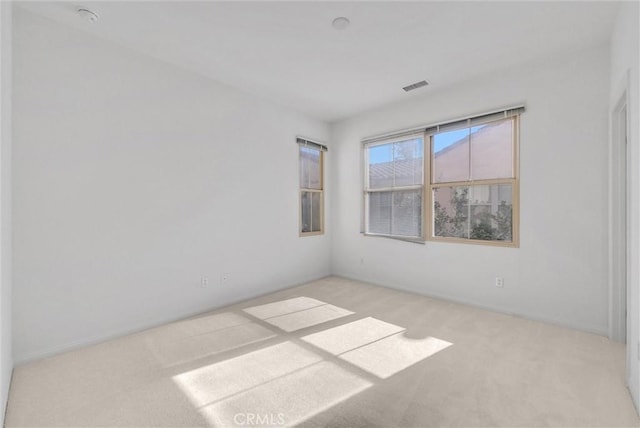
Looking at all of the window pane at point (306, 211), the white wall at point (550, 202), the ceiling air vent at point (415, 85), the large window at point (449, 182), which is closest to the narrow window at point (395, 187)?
the large window at point (449, 182)

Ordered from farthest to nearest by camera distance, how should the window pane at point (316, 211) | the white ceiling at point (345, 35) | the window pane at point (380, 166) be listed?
the window pane at point (316, 211) → the window pane at point (380, 166) → the white ceiling at point (345, 35)

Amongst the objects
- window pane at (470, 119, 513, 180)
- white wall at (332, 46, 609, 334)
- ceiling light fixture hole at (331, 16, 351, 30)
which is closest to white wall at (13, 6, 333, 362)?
ceiling light fixture hole at (331, 16, 351, 30)

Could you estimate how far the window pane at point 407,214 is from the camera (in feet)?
13.5

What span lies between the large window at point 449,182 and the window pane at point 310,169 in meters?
0.89

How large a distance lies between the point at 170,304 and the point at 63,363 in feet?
3.12

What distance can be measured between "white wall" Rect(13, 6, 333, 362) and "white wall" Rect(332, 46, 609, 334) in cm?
268

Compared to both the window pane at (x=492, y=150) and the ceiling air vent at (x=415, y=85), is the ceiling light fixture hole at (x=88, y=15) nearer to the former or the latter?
the ceiling air vent at (x=415, y=85)

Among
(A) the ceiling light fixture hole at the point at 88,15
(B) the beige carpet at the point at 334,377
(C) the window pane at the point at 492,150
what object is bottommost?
(B) the beige carpet at the point at 334,377

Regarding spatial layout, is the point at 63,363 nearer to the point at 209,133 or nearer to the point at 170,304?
the point at 170,304

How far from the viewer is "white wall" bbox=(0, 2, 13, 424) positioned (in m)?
1.73

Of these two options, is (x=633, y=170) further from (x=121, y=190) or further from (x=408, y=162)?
(x=121, y=190)

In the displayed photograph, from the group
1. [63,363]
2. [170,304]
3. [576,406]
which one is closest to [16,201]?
[63,363]

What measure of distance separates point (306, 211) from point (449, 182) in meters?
2.28

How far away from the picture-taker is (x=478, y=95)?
3.44 metres
